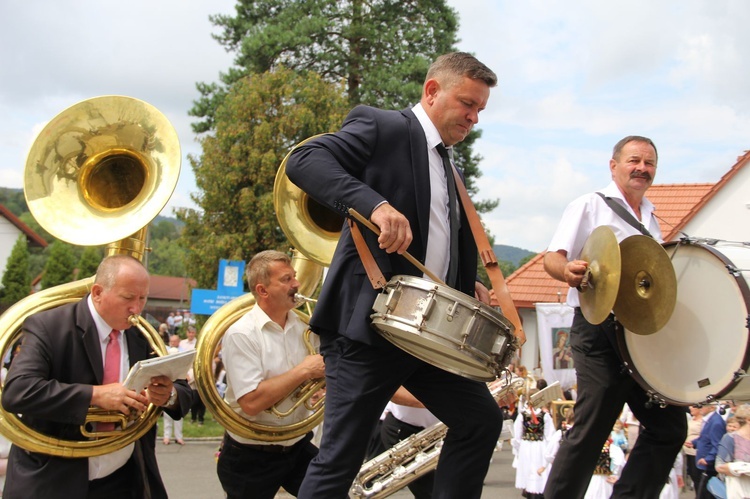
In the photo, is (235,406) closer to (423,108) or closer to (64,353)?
(64,353)

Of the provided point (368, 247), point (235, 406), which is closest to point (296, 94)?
point (235, 406)

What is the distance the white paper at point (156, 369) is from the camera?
3.71m

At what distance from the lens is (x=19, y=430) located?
3.83m

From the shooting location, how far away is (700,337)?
3.86 m

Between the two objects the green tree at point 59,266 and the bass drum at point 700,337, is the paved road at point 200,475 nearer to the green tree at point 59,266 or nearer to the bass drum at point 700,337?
the bass drum at point 700,337

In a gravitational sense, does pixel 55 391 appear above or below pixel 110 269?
below

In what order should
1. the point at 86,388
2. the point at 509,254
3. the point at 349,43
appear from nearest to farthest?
the point at 86,388 → the point at 349,43 → the point at 509,254

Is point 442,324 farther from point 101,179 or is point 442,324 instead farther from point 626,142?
point 101,179

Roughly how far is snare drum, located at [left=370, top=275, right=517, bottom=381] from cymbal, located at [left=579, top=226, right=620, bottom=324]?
0.75 m

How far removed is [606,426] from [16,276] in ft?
158

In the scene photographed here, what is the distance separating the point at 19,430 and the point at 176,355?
913mm

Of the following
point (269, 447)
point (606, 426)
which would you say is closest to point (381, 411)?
point (606, 426)

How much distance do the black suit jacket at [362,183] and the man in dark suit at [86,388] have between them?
1.33m

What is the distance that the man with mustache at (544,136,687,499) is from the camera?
4.11 m
